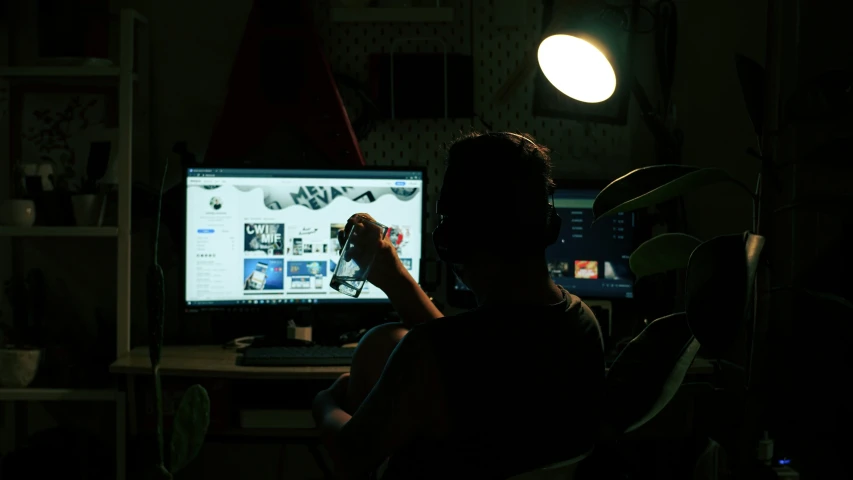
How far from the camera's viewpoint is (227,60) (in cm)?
232

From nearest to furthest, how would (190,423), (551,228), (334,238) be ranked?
(551,228), (190,423), (334,238)

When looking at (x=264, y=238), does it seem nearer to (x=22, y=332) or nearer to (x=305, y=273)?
(x=305, y=273)

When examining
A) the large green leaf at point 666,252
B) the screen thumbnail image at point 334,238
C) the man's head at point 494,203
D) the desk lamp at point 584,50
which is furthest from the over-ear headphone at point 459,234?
the screen thumbnail image at point 334,238

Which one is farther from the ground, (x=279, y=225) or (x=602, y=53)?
(x=602, y=53)

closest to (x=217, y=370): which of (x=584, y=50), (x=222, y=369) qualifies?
(x=222, y=369)

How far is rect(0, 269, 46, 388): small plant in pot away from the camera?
1.97 metres

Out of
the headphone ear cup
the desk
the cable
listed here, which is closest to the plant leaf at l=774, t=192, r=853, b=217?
the headphone ear cup

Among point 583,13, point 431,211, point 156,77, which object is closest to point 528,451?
point 583,13

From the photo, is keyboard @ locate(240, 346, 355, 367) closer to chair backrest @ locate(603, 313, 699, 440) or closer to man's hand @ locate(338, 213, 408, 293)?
man's hand @ locate(338, 213, 408, 293)

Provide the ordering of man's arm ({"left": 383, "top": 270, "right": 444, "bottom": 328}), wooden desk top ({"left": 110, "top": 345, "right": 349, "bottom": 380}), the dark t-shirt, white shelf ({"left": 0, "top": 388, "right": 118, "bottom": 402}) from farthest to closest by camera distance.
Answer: white shelf ({"left": 0, "top": 388, "right": 118, "bottom": 402}), wooden desk top ({"left": 110, "top": 345, "right": 349, "bottom": 380}), man's arm ({"left": 383, "top": 270, "right": 444, "bottom": 328}), the dark t-shirt

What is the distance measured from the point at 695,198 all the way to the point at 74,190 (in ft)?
5.81

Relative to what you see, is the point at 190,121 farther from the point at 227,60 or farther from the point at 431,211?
the point at 431,211

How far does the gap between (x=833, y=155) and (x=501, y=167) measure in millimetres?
512

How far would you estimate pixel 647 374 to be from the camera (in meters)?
1.14
